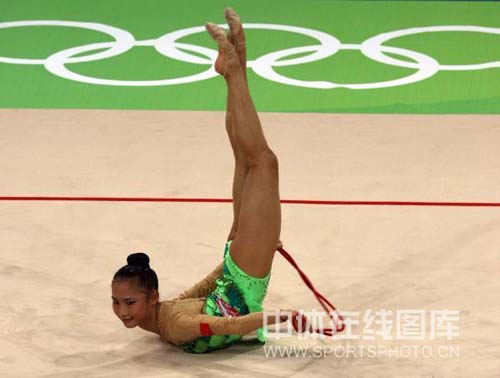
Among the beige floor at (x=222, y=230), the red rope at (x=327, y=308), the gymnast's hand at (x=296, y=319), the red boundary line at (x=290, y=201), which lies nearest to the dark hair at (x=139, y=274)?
the beige floor at (x=222, y=230)

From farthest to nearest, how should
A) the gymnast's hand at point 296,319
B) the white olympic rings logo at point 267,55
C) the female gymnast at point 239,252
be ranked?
the white olympic rings logo at point 267,55
the female gymnast at point 239,252
the gymnast's hand at point 296,319

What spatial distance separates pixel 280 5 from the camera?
10922mm

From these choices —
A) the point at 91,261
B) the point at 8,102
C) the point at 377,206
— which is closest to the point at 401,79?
the point at 377,206

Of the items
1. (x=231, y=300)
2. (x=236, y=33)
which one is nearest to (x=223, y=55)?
(x=236, y=33)

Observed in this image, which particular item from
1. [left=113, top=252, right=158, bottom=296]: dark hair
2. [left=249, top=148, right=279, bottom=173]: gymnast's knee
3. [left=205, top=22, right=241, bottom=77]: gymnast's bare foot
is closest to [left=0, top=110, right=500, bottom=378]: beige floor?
[left=113, top=252, right=158, bottom=296]: dark hair

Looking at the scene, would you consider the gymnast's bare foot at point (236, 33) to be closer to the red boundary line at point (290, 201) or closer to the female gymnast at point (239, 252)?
the female gymnast at point (239, 252)

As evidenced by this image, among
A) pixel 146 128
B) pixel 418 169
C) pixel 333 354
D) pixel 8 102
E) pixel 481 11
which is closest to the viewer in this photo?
pixel 333 354

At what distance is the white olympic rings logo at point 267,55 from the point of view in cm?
930

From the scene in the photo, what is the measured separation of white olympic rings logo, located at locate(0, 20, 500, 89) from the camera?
30.5 feet

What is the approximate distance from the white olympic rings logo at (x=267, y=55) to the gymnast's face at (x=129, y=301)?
435 cm

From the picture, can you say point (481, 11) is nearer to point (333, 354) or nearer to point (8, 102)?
point (8, 102)

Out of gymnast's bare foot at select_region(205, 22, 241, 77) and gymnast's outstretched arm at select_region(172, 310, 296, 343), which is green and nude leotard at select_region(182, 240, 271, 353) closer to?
gymnast's outstretched arm at select_region(172, 310, 296, 343)

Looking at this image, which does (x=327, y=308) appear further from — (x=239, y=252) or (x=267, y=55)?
(x=267, y=55)

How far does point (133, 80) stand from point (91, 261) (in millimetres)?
3338
